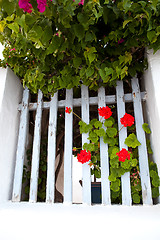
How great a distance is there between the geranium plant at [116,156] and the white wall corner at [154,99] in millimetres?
66

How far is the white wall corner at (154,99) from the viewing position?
1.26 meters

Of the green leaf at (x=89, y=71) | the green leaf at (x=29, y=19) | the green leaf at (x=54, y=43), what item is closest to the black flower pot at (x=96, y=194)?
the green leaf at (x=89, y=71)

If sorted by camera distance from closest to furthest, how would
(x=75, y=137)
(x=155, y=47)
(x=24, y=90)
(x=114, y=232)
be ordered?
(x=114, y=232), (x=155, y=47), (x=24, y=90), (x=75, y=137)

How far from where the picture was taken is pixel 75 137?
2117mm

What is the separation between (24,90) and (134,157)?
122 cm

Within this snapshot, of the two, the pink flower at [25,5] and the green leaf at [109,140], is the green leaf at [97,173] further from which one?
the pink flower at [25,5]

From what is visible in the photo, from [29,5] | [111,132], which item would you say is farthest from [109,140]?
[29,5]

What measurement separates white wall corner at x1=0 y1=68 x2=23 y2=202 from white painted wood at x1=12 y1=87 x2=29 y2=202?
0.05 meters

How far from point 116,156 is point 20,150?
2.77ft

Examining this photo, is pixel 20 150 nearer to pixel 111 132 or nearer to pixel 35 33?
pixel 111 132

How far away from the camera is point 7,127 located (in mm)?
1524

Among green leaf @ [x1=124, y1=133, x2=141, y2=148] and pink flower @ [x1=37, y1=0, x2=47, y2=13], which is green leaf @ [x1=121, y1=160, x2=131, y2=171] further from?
pink flower @ [x1=37, y1=0, x2=47, y2=13]

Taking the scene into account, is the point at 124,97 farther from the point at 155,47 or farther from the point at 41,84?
the point at 41,84

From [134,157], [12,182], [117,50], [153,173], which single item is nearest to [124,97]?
[117,50]
